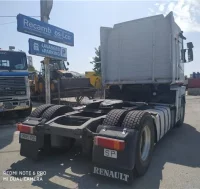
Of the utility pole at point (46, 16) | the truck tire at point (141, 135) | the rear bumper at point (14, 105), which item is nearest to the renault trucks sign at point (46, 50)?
the utility pole at point (46, 16)

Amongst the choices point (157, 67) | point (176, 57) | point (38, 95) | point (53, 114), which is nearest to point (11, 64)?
point (53, 114)

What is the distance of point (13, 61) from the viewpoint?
871 cm

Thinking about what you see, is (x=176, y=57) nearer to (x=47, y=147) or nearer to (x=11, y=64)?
(x=47, y=147)

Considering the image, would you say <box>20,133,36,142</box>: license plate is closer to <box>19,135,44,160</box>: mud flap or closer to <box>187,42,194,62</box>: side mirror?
<box>19,135,44,160</box>: mud flap

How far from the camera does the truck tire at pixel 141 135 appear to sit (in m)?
3.63

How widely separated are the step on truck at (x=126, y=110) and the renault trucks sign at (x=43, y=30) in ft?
6.56

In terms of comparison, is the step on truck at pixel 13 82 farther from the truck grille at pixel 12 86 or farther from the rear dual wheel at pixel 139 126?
the rear dual wheel at pixel 139 126

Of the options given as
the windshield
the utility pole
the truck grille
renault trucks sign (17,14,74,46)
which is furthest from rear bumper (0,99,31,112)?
renault trucks sign (17,14,74,46)

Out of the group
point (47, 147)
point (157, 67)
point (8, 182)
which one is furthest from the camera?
point (157, 67)

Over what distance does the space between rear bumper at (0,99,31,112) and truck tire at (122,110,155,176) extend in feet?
19.8

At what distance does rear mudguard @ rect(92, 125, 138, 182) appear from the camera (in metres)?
3.33

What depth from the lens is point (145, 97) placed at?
7.04 m

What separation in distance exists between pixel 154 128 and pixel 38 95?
13.0 m

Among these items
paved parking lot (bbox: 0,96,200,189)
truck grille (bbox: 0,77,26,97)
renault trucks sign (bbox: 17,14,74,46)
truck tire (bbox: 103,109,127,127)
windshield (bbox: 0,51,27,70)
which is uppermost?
renault trucks sign (bbox: 17,14,74,46)
